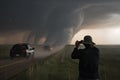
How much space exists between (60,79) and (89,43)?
328 inches

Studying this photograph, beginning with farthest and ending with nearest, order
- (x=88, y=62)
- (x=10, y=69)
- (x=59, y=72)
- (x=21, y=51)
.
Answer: (x=21, y=51) → (x=10, y=69) → (x=59, y=72) → (x=88, y=62)

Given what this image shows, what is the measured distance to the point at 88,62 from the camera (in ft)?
19.2

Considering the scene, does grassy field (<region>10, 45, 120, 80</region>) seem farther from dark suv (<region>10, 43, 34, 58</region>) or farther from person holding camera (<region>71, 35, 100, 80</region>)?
A: person holding camera (<region>71, 35, 100, 80</region>)

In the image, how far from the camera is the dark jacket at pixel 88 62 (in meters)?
5.71

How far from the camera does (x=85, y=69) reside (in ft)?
18.9

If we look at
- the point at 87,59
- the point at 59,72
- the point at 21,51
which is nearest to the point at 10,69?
the point at 59,72

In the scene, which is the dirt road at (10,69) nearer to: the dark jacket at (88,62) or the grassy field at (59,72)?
the grassy field at (59,72)

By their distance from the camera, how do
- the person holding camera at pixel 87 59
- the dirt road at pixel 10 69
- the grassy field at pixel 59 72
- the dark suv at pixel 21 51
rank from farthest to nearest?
the dark suv at pixel 21 51, the dirt road at pixel 10 69, the grassy field at pixel 59 72, the person holding camera at pixel 87 59

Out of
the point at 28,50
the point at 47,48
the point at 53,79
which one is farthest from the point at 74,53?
the point at 47,48

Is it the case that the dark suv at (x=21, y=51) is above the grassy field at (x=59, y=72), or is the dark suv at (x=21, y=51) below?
above

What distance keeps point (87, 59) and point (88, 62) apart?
2.8 inches

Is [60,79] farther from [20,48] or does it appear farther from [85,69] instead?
[20,48]

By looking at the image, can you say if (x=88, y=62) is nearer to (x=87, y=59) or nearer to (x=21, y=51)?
(x=87, y=59)

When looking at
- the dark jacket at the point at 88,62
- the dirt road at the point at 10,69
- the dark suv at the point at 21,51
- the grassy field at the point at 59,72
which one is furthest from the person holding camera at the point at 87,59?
the dark suv at the point at 21,51
